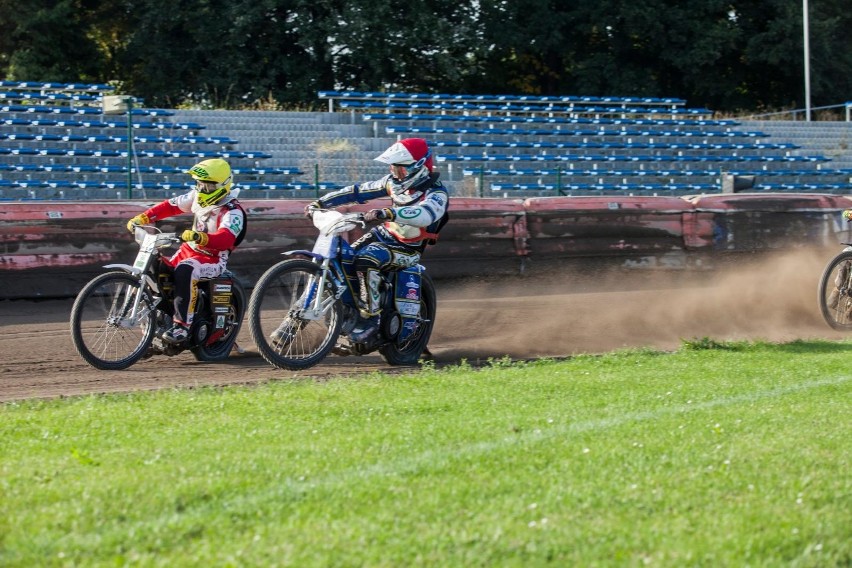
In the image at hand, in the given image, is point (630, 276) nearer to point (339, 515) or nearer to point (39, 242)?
point (39, 242)

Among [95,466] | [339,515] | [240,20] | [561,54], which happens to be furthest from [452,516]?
[561,54]

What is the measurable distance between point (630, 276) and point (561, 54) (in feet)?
100.0

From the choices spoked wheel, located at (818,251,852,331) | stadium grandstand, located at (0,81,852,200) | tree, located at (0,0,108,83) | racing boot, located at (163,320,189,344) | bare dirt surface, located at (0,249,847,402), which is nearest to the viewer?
bare dirt surface, located at (0,249,847,402)

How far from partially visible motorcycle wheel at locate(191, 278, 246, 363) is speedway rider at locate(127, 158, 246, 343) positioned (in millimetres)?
372

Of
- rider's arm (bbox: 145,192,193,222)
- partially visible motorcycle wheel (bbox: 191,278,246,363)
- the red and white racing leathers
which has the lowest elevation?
partially visible motorcycle wheel (bbox: 191,278,246,363)

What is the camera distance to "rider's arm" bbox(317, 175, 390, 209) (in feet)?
32.1

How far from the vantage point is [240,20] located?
39.5 meters

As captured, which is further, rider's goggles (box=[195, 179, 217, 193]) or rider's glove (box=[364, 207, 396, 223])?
rider's goggles (box=[195, 179, 217, 193])

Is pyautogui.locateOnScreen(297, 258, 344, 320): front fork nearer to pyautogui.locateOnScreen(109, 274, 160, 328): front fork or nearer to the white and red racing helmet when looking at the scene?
the white and red racing helmet

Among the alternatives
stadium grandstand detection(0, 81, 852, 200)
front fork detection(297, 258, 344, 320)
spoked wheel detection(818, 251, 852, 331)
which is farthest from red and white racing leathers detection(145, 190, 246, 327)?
stadium grandstand detection(0, 81, 852, 200)

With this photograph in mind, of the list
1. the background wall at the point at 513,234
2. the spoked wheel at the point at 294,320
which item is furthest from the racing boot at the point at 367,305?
the background wall at the point at 513,234

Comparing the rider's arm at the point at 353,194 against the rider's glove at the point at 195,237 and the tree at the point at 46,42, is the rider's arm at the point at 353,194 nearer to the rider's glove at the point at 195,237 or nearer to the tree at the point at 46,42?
the rider's glove at the point at 195,237

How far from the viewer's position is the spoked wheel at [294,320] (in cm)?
914

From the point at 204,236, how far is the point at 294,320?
1116mm
